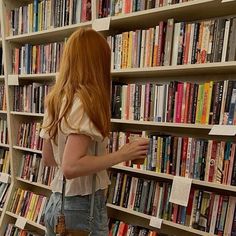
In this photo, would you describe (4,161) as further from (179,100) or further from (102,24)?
(179,100)

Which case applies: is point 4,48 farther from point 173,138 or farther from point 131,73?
point 173,138

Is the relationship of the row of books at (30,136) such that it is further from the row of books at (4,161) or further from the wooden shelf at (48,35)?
the wooden shelf at (48,35)

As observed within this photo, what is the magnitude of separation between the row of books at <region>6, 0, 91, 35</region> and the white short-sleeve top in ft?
3.33

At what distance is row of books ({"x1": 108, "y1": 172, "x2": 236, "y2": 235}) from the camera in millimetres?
1492

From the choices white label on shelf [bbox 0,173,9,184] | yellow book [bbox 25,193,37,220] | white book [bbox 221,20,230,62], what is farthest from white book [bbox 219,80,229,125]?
white label on shelf [bbox 0,173,9,184]

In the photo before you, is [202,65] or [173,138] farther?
[173,138]

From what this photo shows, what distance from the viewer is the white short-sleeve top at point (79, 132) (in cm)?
108

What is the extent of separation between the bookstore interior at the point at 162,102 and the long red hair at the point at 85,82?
0.34 m

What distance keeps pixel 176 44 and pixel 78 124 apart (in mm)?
752

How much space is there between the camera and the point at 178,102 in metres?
1.61

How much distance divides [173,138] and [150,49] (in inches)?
18.0

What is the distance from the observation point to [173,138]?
1.63m

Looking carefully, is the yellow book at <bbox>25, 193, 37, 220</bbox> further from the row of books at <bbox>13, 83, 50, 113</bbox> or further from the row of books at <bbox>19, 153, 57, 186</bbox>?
the row of books at <bbox>13, 83, 50, 113</bbox>

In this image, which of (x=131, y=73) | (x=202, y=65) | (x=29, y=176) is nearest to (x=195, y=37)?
(x=202, y=65)
